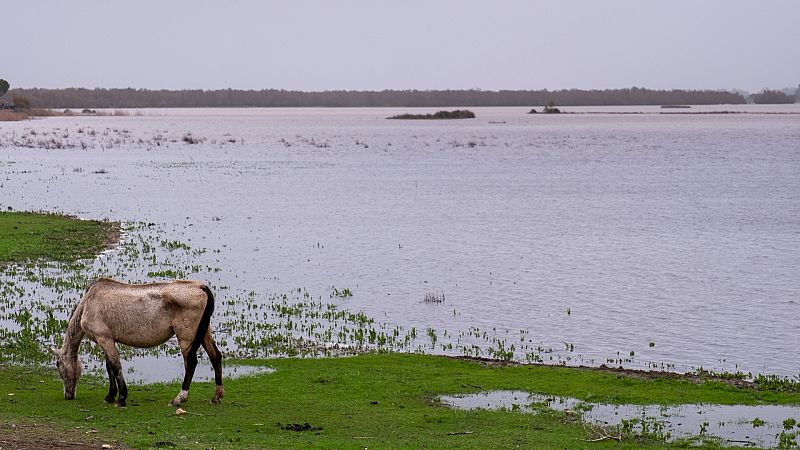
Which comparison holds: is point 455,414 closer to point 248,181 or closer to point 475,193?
point 475,193

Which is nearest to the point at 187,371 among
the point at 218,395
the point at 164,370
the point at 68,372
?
the point at 218,395

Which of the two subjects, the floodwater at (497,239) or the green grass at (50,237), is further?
the green grass at (50,237)

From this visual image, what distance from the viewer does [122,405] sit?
50.6ft

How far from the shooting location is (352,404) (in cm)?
1662

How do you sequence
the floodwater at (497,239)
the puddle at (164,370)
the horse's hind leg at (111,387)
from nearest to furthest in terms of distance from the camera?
the horse's hind leg at (111,387) → the puddle at (164,370) → the floodwater at (497,239)

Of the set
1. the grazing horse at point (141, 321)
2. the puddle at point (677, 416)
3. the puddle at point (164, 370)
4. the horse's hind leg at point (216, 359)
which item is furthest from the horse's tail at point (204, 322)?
the puddle at point (677, 416)

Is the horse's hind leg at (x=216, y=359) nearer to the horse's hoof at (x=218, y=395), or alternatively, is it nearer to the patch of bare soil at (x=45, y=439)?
the horse's hoof at (x=218, y=395)

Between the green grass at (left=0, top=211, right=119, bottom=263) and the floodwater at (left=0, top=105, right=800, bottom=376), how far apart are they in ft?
10.4

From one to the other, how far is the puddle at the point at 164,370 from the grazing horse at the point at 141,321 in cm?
248

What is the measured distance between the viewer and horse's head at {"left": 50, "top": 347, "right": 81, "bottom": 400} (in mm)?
15805

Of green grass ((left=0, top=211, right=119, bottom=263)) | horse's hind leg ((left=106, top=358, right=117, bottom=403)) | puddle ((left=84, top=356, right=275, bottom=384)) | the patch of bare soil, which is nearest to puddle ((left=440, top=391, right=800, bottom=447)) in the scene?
puddle ((left=84, top=356, right=275, bottom=384))

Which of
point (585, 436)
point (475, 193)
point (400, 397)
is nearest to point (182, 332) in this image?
point (400, 397)

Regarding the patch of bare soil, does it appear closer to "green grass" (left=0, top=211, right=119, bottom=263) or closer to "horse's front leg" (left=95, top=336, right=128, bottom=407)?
"horse's front leg" (left=95, top=336, right=128, bottom=407)

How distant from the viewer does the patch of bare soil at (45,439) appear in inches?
494
